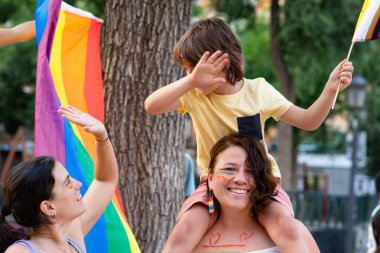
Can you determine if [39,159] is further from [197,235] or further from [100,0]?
[100,0]

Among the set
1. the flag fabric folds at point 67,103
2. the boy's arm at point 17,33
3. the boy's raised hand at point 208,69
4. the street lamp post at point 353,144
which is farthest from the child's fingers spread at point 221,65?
the street lamp post at point 353,144

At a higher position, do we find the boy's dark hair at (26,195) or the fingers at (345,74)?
the fingers at (345,74)

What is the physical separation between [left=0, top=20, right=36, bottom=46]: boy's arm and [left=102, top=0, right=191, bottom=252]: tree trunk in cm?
104

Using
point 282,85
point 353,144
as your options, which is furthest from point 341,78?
point 282,85

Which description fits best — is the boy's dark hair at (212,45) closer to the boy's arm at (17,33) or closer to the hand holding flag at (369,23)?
the hand holding flag at (369,23)

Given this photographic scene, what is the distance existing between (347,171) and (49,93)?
28.0m

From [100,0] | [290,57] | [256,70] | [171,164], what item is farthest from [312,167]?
[171,164]

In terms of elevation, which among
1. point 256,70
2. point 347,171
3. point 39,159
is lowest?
point 347,171

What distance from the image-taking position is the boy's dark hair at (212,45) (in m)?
3.39

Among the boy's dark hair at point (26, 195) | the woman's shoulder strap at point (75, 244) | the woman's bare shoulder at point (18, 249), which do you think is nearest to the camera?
the woman's bare shoulder at point (18, 249)

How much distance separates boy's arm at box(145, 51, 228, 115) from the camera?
10.4 feet

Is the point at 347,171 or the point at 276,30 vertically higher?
the point at 276,30

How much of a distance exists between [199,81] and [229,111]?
286 mm

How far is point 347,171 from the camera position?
3127 cm
